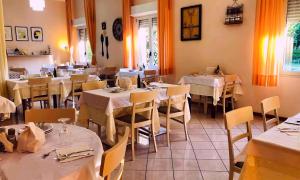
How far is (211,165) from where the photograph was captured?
2.83 m

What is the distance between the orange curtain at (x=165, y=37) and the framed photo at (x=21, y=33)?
5.00 metres

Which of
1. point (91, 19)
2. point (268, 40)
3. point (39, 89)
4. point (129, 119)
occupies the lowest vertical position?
point (129, 119)

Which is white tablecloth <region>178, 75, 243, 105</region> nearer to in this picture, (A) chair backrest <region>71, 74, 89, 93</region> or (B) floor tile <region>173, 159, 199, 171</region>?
(B) floor tile <region>173, 159, 199, 171</region>

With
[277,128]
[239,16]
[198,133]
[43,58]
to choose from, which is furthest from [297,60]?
[43,58]

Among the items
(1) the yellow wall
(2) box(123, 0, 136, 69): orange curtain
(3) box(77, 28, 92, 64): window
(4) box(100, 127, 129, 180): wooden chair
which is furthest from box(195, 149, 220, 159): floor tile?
(1) the yellow wall

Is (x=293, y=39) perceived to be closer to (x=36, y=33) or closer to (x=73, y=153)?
(x=73, y=153)

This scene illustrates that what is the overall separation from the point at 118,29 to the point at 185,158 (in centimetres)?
525

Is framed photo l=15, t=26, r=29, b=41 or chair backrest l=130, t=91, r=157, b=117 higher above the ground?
framed photo l=15, t=26, r=29, b=41

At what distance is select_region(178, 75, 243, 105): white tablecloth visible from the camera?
177 inches

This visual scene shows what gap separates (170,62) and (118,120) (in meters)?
3.20

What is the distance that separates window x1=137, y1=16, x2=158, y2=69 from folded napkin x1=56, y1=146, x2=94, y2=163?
5175 millimetres

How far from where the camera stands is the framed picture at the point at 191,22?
541cm

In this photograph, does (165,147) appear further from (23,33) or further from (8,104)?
(23,33)

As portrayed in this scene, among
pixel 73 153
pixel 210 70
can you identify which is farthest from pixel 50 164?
pixel 210 70
